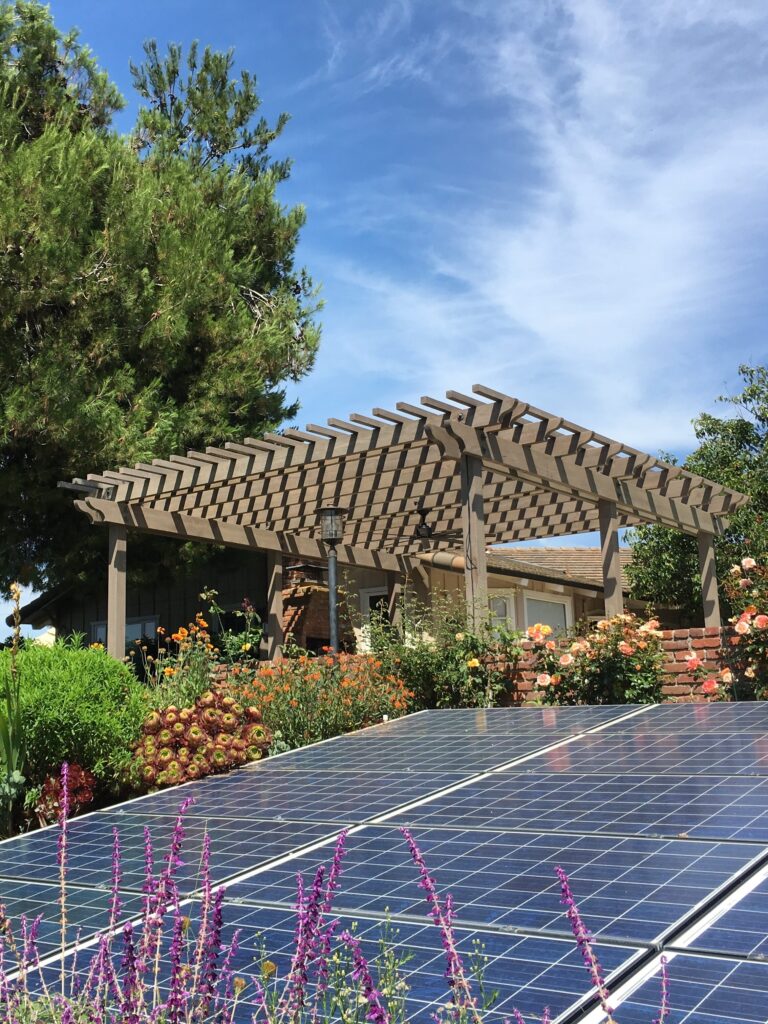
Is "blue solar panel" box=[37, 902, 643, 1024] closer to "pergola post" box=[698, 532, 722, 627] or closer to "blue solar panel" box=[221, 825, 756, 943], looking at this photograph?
"blue solar panel" box=[221, 825, 756, 943]

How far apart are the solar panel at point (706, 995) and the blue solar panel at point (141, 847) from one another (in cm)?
191

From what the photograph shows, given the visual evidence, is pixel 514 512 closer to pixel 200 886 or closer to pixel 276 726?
pixel 276 726

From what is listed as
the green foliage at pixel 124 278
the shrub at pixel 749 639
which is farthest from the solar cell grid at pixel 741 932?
the green foliage at pixel 124 278

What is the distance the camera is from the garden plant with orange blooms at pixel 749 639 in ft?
30.3

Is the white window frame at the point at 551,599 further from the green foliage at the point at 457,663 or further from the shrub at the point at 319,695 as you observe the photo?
the shrub at the point at 319,695

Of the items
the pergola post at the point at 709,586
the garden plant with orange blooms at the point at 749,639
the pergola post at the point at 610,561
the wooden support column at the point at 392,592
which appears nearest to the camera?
the garden plant with orange blooms at the point at 749,639

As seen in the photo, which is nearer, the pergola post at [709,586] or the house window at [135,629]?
the pergola post at [709,586]

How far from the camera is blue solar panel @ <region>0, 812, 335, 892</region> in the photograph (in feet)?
13.6

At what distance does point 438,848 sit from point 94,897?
1.33 m

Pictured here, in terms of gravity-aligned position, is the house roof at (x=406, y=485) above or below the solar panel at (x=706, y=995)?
above

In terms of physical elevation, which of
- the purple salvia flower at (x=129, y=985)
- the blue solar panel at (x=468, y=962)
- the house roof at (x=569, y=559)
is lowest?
the blue solar panel at (x=468, y=962)

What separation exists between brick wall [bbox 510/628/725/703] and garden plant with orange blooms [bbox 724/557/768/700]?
0.98ft

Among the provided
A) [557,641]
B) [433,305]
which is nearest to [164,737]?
[557,641]

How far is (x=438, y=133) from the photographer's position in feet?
45.7
